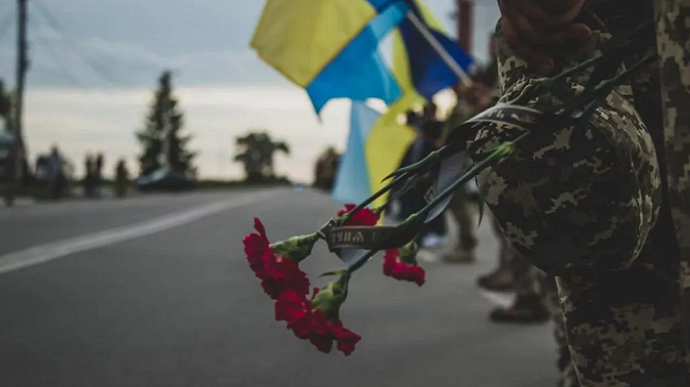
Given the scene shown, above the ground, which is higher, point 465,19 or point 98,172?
point 465,19

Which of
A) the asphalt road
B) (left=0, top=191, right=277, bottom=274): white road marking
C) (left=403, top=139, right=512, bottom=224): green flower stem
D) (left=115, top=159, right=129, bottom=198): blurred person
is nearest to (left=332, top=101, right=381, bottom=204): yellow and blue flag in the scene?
the asphalt road

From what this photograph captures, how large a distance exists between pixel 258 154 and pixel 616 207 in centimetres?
15029

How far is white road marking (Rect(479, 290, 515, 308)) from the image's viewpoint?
808cm

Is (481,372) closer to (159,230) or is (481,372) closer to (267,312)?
(267,312)

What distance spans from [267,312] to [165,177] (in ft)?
246

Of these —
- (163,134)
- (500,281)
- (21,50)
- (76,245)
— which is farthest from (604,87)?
(163,134)

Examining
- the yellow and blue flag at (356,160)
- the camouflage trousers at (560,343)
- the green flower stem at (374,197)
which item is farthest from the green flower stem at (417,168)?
the yellow and blue flag at (356,160)

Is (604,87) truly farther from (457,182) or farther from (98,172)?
(98,172)

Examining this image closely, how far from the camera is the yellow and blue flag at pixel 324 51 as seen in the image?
5.20 metres

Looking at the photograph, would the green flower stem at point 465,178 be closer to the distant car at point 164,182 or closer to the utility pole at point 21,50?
the utility pole at point 21,50

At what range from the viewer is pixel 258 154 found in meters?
151

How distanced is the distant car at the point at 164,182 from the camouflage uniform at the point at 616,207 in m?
76.0

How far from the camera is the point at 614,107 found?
5.40ft

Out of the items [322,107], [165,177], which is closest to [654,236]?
[322,107]
